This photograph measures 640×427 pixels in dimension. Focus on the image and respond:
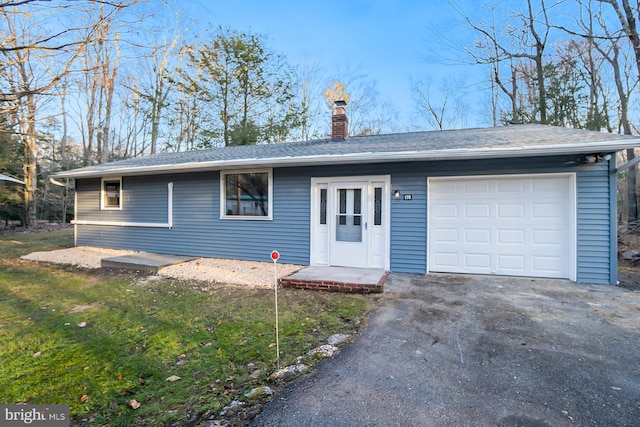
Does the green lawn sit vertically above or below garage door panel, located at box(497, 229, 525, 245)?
below

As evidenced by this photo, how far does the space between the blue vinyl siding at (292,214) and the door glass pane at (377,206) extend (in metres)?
0.27

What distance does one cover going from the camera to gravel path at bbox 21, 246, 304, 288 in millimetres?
6023

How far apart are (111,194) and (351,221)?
7.67m

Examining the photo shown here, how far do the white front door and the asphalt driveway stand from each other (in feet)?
7.18

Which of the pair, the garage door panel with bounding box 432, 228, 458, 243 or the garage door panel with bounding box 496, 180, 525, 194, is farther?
the garage door panel with bounding box 432, 228, 458, 243

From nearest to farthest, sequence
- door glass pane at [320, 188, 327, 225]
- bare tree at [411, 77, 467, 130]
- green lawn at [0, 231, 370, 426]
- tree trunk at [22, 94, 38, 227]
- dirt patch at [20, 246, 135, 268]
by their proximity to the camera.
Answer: green lawn at [0, 231, 370, 426] < door glass pane at [320, 188, 327, 225] < dirt patch at [20, 246, 135, 268] < tree trunk at [22, 94, 38, 227] < bare tree at [411, 77, 467, 130]

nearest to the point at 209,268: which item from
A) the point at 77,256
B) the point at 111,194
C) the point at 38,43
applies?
the point at 77,256

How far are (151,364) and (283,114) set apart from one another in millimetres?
15915

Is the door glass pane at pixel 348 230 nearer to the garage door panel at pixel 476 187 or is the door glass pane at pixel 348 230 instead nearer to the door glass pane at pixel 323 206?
the door glass pane at pixel 323 206

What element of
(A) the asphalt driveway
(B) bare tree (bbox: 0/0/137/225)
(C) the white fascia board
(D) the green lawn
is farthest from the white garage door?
(B) bare tree (bbox: 0/0/137/225)

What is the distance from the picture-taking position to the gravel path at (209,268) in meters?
6.02

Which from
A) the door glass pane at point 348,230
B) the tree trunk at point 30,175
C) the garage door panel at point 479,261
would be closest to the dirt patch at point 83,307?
the door glass pane at point 348,230

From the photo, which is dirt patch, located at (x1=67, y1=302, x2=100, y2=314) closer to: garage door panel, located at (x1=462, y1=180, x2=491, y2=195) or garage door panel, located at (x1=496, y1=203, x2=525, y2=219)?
garage door panel, located at (x1=462, y1=180, x2=491, y2=195)

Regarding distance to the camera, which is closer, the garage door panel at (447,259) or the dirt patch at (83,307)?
the dirt patch at (83,307)
